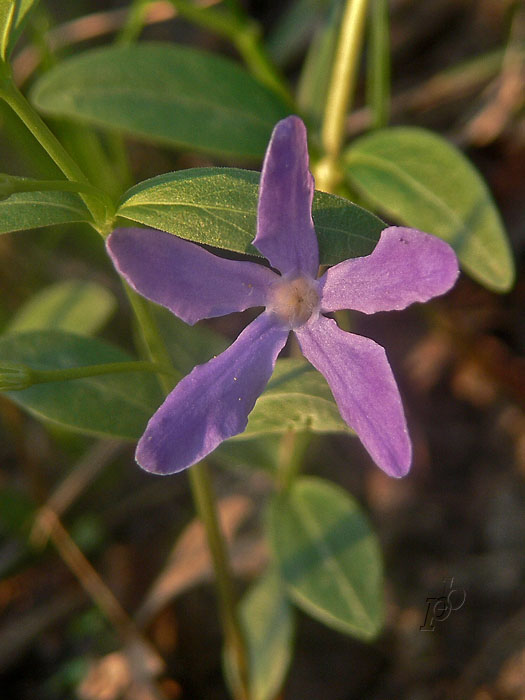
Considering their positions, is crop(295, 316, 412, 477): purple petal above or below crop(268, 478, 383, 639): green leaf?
above

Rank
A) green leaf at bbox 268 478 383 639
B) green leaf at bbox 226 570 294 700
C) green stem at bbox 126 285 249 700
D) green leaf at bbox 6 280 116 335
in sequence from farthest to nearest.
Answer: green leaf at bbox 6 280 116 335
green leaf at bbox 226 570 294 700
green leaf at bbox 268 478 383 639
green stem at bbox 126 285 249 700

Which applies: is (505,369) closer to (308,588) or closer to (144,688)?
(308,588)

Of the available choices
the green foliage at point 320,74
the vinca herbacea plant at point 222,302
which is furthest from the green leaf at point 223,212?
the green foliage at point 320,74

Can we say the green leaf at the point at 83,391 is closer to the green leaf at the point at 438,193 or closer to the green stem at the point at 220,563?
the green stem at the point at 220,563


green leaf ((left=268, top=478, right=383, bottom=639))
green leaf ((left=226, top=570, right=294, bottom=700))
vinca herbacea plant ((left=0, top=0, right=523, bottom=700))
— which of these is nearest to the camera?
vinca herbacea plant ((left=0, top=0, right=523, bottom=700))

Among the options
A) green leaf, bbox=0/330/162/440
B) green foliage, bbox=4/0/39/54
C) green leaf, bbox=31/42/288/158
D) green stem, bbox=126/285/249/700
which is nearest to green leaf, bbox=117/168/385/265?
green stem, bbox=126/285/249/700

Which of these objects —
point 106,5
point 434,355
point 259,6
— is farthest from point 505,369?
point 106,5

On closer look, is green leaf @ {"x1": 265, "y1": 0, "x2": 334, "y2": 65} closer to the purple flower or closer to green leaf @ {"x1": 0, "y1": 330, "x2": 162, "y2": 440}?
green leaf @ {"x1": 0, "y1": 330, "x2": 162, "y2": 440}

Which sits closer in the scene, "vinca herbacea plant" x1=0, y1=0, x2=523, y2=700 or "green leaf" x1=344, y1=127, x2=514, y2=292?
"vinca herbacea plant" x1=0, y1=0, x2=523, y2=700
